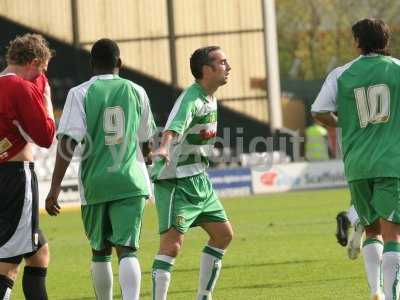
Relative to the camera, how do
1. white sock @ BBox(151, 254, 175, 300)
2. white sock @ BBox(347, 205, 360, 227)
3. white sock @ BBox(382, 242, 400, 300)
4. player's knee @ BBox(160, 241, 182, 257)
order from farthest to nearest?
1. white sock @ BBox(347, 205, 360, 227)
2. player's knee @ BBox(160, 241, 182, 257)
3. white sock @ BBox(151, 254, 175, 300)
4. white sock @ BBox(382, 242, 400, 300)

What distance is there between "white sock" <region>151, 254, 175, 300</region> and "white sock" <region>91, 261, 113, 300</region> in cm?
43

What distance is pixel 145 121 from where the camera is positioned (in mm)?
9086

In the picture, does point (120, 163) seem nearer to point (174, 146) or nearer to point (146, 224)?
point (174, 146)

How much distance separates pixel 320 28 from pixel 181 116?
61.6m

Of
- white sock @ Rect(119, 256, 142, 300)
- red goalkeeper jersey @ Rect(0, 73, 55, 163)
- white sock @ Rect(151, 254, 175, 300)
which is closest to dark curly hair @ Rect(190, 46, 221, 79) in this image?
white sock @ Rect(151, 254, 175, 300)

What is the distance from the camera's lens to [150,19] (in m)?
40.6

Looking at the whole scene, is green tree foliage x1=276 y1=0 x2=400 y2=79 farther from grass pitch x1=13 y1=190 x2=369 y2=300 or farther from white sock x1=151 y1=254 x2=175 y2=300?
white sock x1=151 y1=254 x2=175 y2=300

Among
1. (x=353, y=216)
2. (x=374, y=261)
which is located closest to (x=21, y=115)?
(x=374, y=261)

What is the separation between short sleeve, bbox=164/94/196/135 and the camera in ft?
30.4

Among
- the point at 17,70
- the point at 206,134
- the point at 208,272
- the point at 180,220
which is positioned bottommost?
the point at 208,272

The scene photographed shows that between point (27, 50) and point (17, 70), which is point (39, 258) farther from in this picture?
point (27, 50)

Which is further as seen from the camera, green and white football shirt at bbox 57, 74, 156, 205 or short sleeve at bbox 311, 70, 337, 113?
short sleeve at bbox 311, 70, 337, 113

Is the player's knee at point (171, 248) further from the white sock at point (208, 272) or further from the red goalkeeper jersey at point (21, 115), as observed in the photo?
the red goalkeeper jersey at point (21, 115)

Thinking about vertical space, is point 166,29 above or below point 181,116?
above
